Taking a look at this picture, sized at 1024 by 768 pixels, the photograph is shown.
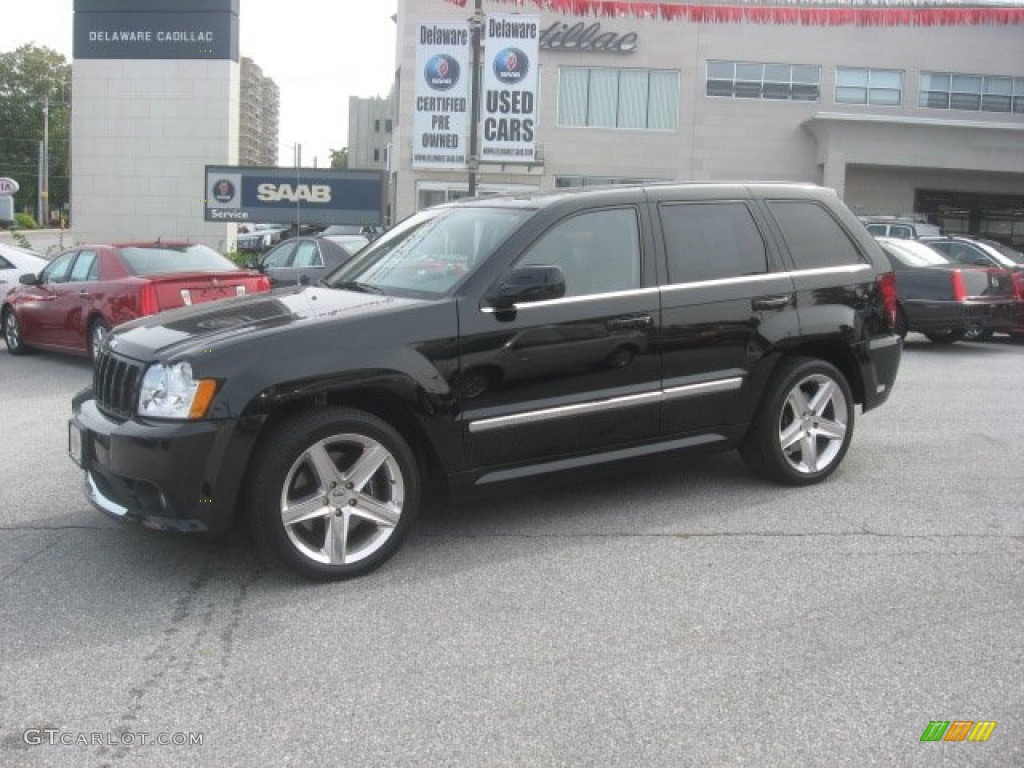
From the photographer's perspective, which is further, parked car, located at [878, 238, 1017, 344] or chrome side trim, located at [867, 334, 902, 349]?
parked car, located at [878, 238, 1017, 344]

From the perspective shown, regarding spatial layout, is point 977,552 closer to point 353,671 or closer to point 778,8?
point 353,671

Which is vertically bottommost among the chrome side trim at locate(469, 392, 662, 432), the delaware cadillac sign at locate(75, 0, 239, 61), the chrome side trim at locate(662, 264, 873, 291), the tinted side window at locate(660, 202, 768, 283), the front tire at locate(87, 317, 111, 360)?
the front tire at locate(87, 317, 111, 360)

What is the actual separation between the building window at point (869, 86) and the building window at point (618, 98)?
629 cm

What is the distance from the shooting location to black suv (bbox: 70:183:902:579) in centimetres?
448

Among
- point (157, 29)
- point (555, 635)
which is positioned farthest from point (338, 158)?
point (555, 635)

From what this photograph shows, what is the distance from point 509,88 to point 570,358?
58.3 feet

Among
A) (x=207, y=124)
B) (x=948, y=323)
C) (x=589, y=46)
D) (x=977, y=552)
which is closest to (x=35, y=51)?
(x=589, y=46)

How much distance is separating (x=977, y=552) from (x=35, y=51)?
10583 cm

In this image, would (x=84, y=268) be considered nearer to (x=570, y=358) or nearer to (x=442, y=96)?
(x=570, y=358)

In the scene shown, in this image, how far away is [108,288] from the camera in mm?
11055

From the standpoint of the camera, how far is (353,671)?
379 cm

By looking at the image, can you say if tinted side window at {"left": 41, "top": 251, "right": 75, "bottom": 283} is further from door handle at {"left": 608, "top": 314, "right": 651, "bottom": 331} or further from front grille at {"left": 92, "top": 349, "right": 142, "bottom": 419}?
door handle at {"left": 608, "top": 314, "right": 651, "bottom": 331}

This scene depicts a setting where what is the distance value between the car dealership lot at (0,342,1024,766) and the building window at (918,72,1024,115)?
37134 mm

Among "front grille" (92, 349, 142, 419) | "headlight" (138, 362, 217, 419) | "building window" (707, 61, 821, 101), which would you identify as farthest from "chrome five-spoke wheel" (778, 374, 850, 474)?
"building window" (707, 61, 821, 101)
